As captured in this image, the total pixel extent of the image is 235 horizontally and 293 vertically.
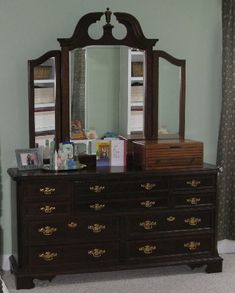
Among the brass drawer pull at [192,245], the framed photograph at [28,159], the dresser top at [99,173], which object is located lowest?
the brass drawer pull at [192,245]

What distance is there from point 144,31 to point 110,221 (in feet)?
5.13

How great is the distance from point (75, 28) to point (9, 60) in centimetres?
55

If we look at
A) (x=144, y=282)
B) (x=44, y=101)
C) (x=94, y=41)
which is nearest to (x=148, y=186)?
(x=144, y=282)

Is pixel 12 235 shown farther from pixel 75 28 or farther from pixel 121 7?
pixel 121 7

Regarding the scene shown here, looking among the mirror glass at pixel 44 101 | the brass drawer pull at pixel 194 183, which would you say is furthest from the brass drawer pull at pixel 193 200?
the mirror glass at pixel 44 101

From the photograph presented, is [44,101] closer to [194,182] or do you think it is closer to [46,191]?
[46,191]

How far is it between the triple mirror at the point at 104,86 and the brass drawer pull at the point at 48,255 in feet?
2.72

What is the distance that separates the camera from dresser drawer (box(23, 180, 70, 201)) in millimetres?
3660

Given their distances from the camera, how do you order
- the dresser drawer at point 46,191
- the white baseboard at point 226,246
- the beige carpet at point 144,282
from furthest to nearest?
the white baseboard at point 226,246 → the beige carpet at point 144,282 → the dresser drawer at point 46,191

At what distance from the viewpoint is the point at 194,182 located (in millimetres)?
3977

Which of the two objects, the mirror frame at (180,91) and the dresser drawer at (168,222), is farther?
the mirror frame at (180,91)

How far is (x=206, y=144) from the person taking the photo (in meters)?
4.60

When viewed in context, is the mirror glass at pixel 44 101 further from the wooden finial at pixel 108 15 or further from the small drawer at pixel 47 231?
the small drawer at pixel 47 231

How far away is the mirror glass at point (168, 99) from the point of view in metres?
4.26
